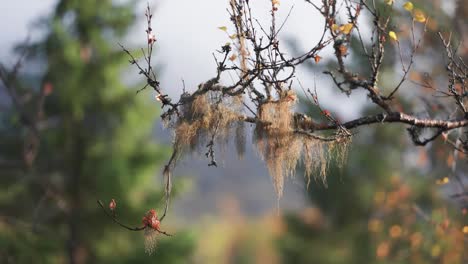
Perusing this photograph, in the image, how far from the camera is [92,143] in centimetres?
1585

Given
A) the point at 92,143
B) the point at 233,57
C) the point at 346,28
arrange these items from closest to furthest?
the point at 346,28 → the point at 233,57 → the point at 92,143

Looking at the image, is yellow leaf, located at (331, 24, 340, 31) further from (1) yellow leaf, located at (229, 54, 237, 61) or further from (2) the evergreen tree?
(2) the evergreen tree

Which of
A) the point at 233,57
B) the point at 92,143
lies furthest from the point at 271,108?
the point at 92,143

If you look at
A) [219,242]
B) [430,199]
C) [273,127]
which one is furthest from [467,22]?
[219,242]

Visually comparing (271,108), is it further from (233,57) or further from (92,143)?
(92,143)

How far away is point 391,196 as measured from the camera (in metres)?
22.2

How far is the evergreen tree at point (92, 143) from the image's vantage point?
15539mm

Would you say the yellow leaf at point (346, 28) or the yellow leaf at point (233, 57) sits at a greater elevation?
the yellow leaf at point (233, 57)

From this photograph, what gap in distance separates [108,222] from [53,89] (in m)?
3.07

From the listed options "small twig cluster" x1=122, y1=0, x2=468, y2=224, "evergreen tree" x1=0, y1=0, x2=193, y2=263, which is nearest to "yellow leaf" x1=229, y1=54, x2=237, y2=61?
"small twig cluster" x1=122, y1=0, x2=468, y2=224

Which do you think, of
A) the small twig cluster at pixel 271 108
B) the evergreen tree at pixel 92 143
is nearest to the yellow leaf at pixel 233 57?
the small twig cluster at pixel 271 108

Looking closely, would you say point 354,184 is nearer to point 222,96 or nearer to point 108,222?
point 108,222

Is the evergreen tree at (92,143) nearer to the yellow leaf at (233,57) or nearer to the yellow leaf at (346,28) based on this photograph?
the yellow leaf at (233,57)

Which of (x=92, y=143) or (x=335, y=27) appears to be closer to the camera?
(x=335, y=27)
